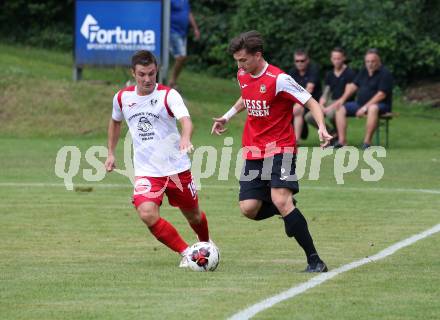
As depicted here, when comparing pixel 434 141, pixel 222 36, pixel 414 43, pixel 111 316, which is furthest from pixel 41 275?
pixel 222 36

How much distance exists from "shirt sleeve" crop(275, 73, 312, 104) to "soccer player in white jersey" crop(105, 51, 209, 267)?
2.52 ft

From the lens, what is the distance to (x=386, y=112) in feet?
66.5

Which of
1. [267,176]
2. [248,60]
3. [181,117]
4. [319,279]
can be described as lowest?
[319,279]

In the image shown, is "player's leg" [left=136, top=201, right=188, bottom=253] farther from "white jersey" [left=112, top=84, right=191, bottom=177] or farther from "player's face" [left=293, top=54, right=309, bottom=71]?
"player's face" [left=293, top=54, right=309, bottom=71]

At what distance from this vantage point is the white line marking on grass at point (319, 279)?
23.7 ft

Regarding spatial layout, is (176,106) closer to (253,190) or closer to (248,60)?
(248,60)

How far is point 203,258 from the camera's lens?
9156mm

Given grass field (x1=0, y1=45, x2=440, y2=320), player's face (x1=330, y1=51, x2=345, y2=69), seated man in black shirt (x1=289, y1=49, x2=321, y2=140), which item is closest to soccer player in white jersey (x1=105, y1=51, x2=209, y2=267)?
grass field (x1=0, y1=45, x2=440, y2=320)

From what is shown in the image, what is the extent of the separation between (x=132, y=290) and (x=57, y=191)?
7.19 meters

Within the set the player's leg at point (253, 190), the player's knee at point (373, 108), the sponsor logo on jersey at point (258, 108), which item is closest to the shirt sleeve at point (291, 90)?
the sponsor logo on jersey at point (258, 108)

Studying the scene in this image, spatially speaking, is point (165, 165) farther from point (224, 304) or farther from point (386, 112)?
point (386, 112)

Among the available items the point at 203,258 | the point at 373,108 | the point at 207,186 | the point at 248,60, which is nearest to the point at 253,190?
the point at 203,258

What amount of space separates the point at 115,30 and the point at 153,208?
14720 mm

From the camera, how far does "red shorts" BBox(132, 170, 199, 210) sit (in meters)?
9.55
